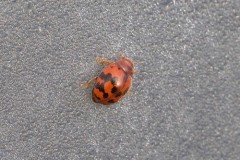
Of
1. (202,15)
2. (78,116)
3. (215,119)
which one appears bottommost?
(78,116)

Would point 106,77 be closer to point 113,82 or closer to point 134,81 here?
point 113,82

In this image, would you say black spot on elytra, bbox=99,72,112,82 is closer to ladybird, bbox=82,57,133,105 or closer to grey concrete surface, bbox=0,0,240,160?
ladybird, bbox=82,57,133,105

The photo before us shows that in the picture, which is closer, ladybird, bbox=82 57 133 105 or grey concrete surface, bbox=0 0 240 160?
ladybird, bbox=82 57 133 105

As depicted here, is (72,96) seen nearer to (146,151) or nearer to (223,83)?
(146,151)

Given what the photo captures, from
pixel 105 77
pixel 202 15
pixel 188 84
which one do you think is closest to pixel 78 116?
pixel 105 77

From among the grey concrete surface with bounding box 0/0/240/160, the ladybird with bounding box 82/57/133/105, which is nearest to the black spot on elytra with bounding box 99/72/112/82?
the ladybird with bounding box 82/57/133/105

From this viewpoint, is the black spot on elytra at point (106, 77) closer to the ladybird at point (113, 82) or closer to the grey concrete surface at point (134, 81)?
the ladybird at point (113, 82)
